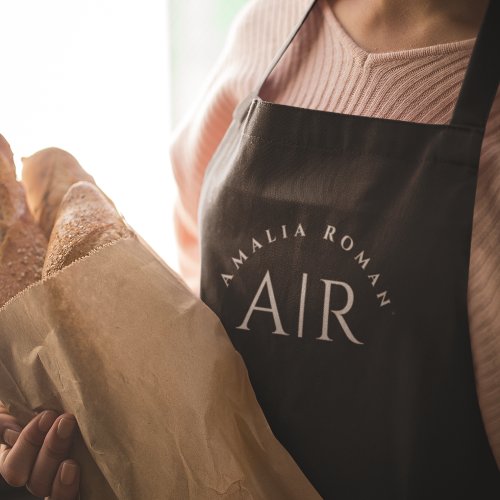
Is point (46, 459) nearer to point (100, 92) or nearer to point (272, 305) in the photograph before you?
point (272, 305)

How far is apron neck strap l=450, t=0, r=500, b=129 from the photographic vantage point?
0.60m

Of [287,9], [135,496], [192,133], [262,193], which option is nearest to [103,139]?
[192,133]

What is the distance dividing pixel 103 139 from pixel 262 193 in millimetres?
859

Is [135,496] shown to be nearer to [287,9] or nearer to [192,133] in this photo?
[192,133]

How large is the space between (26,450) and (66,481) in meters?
0.05

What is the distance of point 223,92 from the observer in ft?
2.84

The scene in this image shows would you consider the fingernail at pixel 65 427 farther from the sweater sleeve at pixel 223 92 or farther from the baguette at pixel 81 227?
the sweater sleeve at pixel 223 92

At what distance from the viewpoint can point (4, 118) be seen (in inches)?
50.5

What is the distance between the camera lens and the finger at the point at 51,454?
60cm

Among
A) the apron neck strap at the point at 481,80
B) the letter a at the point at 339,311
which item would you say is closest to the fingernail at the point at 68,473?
the letter a at the point at 339,311

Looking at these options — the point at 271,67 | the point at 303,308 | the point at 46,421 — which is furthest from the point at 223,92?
the point at 46,421

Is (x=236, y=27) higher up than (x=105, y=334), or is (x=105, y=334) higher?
(x=236, y=27)

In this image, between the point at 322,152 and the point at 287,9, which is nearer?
the point at 322,152

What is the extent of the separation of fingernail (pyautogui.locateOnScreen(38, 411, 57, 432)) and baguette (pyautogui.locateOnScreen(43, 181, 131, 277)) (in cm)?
13
